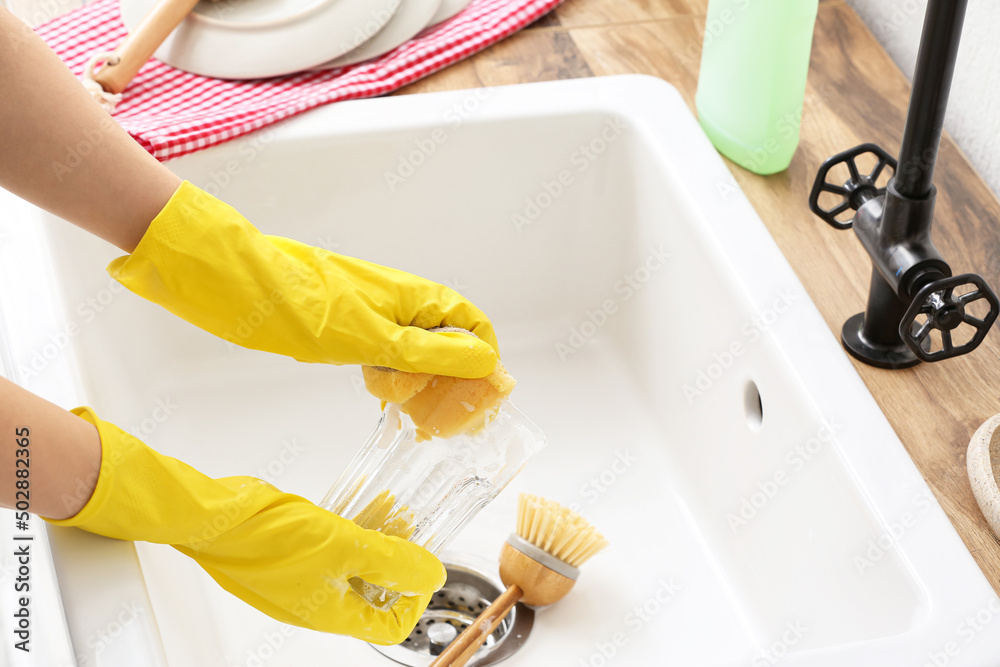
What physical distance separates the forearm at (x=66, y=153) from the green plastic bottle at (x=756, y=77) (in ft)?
1.69

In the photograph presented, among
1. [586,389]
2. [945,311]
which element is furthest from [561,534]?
[945,311]

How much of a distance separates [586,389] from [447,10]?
0.46 meters

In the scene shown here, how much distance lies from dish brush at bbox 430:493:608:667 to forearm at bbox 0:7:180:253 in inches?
15.2

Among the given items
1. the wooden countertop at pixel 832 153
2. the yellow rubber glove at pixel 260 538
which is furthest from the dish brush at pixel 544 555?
the wooden countertop at pixel 832 153

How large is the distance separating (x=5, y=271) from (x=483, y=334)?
16.0 inches

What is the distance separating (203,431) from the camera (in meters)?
1.00

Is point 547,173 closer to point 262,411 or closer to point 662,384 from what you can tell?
point 662,384

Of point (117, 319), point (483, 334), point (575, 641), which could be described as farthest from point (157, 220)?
point (575, 641)

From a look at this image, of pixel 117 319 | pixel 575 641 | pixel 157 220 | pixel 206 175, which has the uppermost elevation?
pixel 157 220

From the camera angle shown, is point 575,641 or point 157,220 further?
point 575,641

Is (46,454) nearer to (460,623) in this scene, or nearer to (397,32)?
(460,623)

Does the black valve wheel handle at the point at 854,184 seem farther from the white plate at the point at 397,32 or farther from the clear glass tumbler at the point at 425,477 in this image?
the white plate at the point at 397,32

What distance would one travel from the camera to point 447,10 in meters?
1.11

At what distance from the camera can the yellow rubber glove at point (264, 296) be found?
2.14 feet
